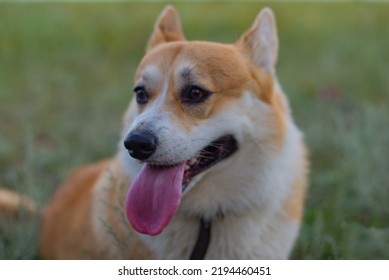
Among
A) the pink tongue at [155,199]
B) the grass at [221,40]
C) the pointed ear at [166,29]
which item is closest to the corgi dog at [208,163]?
the pink tongue at [155,199]

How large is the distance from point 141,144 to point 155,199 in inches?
12.6

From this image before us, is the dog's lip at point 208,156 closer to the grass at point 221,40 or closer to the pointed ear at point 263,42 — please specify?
the pointed ear at point 263,42

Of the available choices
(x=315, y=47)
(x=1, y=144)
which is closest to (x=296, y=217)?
(x=1, y=144)

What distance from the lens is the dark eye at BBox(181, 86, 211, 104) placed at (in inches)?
136

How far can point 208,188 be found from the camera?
11.6ft

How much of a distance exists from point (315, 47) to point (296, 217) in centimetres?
604

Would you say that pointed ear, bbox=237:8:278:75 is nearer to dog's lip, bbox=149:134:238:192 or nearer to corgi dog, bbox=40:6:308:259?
corgi dog, bbox=40:6:308:259

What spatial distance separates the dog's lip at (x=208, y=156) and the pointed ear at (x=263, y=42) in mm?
592

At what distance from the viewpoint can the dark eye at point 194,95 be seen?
11.3 ft

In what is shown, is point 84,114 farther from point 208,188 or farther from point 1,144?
point 208,188

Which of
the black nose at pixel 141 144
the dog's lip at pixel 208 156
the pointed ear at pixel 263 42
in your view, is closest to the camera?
the black nose at pixel 141 144

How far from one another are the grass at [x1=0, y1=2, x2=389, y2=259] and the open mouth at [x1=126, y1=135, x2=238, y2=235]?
1.03 meters

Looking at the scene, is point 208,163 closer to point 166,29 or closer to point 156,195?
point 156,195

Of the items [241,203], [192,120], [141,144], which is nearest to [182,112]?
[192,120]
